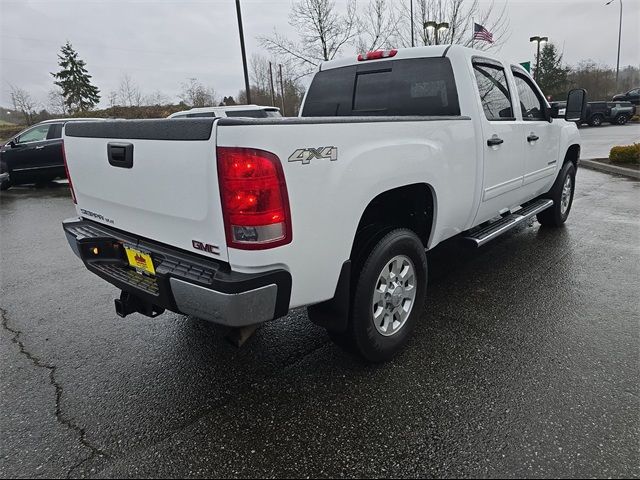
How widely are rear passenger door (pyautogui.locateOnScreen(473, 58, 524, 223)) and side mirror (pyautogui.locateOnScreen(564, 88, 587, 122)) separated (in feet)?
5.20

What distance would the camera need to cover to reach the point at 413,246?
282cm

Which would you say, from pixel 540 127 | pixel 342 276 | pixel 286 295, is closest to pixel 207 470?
pixel 286 295

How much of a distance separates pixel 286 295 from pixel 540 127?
380 cm

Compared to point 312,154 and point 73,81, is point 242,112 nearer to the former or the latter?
point 312,154

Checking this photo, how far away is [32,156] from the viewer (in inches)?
457

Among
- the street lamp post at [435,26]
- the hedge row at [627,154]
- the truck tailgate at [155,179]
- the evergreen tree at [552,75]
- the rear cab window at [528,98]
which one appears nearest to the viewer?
the truck tailgate at [155,179]

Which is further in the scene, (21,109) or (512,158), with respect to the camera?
(21,109)

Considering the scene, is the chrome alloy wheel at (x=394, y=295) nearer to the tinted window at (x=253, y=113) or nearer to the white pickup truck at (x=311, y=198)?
the white pickup truck at (x=311, y=198)

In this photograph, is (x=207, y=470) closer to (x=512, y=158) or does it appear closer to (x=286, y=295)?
(x=286, y=295)

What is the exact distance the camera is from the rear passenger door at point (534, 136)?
168 inches

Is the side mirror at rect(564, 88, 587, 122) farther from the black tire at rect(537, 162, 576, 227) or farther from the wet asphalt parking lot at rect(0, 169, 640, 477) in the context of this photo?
the wet asphalt parking lot at rect(0, 169, 640, 477)

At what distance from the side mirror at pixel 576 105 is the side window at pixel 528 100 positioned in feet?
1.92

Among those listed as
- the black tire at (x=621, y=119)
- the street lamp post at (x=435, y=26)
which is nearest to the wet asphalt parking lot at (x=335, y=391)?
the street lamp post at (x=435, y=26)

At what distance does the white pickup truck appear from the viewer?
1957 mm
